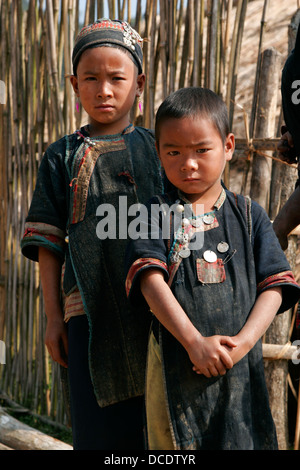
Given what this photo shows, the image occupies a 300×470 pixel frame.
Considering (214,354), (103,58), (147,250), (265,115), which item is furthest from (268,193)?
(214,354)

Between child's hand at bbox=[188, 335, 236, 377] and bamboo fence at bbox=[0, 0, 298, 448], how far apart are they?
1.27m

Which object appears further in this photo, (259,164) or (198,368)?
(259,164)

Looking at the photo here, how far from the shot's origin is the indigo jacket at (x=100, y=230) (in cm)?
181

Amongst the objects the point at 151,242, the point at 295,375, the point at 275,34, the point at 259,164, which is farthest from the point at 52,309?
the point at 275,34

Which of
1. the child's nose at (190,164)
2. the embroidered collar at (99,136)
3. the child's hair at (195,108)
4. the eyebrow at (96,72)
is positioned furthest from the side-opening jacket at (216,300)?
the eyebrow at (96,72)

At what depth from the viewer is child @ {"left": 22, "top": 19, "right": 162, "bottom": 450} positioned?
181cm

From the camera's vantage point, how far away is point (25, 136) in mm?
3672

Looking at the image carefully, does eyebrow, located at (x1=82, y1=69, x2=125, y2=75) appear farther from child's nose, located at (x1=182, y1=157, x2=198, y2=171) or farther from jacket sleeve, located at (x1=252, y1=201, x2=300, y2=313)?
jacket sleeve, located at (x1=252, y1=201, x2=300, y2=313)

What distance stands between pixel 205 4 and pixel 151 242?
154cm

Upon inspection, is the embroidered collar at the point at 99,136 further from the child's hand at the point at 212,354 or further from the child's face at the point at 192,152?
the child's hand at the point at 212,354

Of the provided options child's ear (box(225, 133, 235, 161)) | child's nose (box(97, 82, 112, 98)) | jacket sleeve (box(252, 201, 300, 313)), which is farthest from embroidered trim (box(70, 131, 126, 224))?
jacket sleeve (box(252, 201, 300, 313))

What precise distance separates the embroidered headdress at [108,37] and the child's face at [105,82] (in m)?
0.03

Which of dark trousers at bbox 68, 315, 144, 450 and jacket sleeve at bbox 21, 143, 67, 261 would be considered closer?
dark trousers at bbox 68, 315, 144, 450

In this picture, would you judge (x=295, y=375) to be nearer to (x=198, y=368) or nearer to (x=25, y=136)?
(x=25, y=136)
